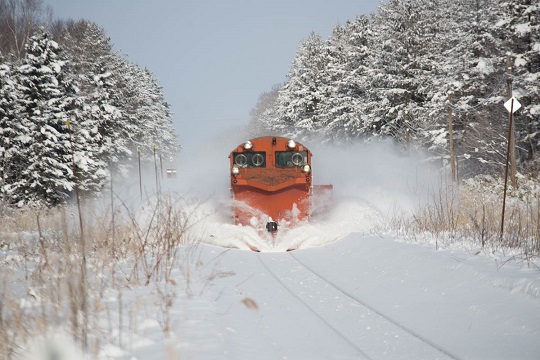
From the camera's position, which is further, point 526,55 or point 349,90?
point 349,90

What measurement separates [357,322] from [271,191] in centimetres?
720

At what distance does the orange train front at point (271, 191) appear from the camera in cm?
1111

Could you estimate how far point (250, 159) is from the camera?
484 inches

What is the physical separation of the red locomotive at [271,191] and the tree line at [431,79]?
9559 mm

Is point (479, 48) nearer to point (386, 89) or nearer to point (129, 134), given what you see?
point (386, 89)

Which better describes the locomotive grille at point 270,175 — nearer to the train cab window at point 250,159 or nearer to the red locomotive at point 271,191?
the red locomotive at point 271,191

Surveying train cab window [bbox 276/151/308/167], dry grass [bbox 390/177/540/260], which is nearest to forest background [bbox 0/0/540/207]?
train cab window [bbox 276/151/308/167]

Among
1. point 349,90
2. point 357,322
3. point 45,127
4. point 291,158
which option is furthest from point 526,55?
point 45,127

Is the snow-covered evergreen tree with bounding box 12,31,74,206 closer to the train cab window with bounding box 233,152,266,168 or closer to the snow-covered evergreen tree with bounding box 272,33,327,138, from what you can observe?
the train cab window with bounding box 233,152,266,168

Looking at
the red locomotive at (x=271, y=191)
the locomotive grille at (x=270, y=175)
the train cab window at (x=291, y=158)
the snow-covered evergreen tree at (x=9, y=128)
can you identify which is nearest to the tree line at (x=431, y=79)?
the train cab window at (x=291, y=158)

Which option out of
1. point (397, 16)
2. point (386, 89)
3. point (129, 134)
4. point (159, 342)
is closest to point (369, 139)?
point (386, 89)

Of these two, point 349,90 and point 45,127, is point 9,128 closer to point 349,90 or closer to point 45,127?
point 45,127

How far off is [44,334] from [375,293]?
159 inches

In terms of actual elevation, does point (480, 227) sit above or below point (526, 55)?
below
